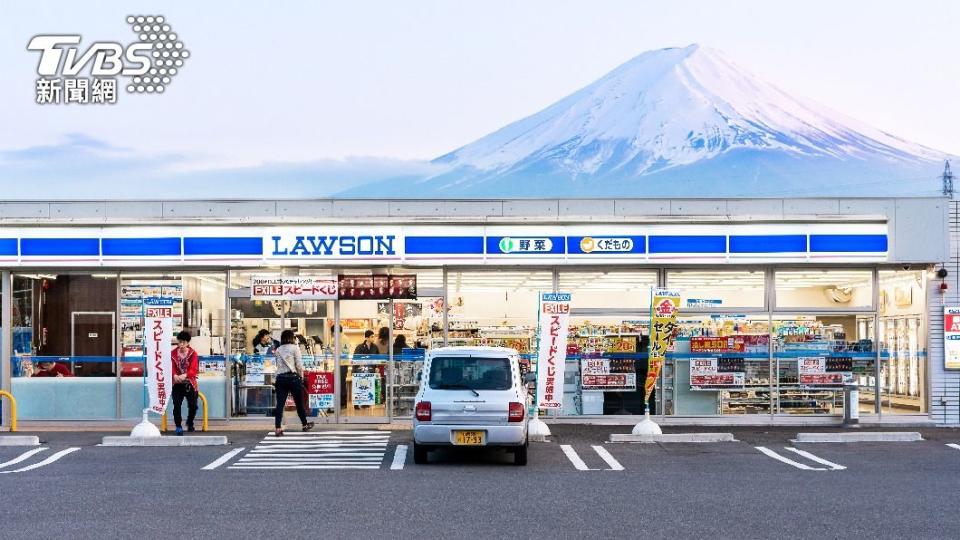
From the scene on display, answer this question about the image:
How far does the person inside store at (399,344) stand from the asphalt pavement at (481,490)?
258cm

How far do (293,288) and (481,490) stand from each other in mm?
8331

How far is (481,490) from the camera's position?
442 inches

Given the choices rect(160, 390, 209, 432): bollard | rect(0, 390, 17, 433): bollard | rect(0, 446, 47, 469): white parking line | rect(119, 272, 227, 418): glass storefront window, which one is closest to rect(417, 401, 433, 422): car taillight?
rect(0, 446, 47, 469): white parking line

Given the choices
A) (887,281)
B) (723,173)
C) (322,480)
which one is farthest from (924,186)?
(322,480)

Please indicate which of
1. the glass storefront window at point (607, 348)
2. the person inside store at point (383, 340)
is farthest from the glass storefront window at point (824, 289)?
the person inside store at point (383, 340)

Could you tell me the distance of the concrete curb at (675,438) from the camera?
16547mm

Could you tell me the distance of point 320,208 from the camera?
742 inches

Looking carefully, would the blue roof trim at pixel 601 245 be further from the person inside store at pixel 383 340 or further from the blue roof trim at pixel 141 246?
the blue roof trim at pixel 141 246

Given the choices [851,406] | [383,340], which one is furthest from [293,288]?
[851,406]

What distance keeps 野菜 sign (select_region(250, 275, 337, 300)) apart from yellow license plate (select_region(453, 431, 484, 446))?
19.9 feet

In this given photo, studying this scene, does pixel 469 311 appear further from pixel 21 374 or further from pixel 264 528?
pixel 264 528

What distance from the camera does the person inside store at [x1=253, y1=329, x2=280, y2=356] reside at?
19.0 m

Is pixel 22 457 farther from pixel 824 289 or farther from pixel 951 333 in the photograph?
pixel 951 333

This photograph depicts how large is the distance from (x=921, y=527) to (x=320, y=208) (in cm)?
1181
